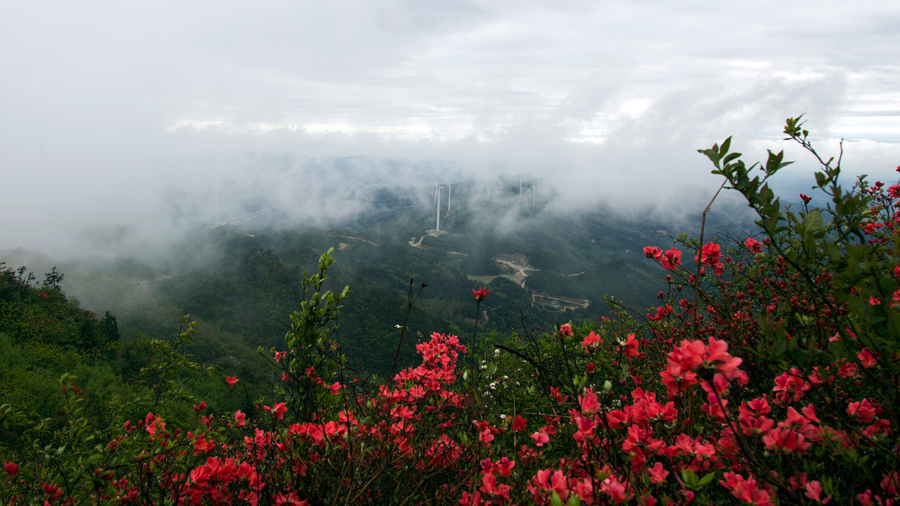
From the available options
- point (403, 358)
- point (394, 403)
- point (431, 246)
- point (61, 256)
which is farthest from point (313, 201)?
point (394, 403)

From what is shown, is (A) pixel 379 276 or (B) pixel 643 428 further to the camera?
(A) pixel 379 276

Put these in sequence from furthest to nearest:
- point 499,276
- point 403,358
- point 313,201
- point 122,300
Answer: point 313,201, point 499,276, point 122,300, point 403,358

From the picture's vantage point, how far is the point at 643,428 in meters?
2.00

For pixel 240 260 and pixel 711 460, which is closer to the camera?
pixel 711 460

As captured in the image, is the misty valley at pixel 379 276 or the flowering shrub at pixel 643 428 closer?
the flowering shrub at pixel 643 428

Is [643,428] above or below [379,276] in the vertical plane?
above

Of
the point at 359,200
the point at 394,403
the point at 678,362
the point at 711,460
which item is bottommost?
the point at 359,200

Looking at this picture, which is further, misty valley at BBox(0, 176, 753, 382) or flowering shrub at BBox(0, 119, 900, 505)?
misty valley at BBox(0, 176, 753, 382)

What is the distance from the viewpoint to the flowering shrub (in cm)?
152

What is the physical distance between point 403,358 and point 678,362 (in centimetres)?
3764

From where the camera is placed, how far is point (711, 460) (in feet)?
5.99

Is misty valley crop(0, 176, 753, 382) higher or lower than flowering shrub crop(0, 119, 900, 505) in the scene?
lower

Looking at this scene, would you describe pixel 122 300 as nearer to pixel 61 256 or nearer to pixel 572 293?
pixel 61 256

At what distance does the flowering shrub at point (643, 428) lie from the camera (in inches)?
59.8
